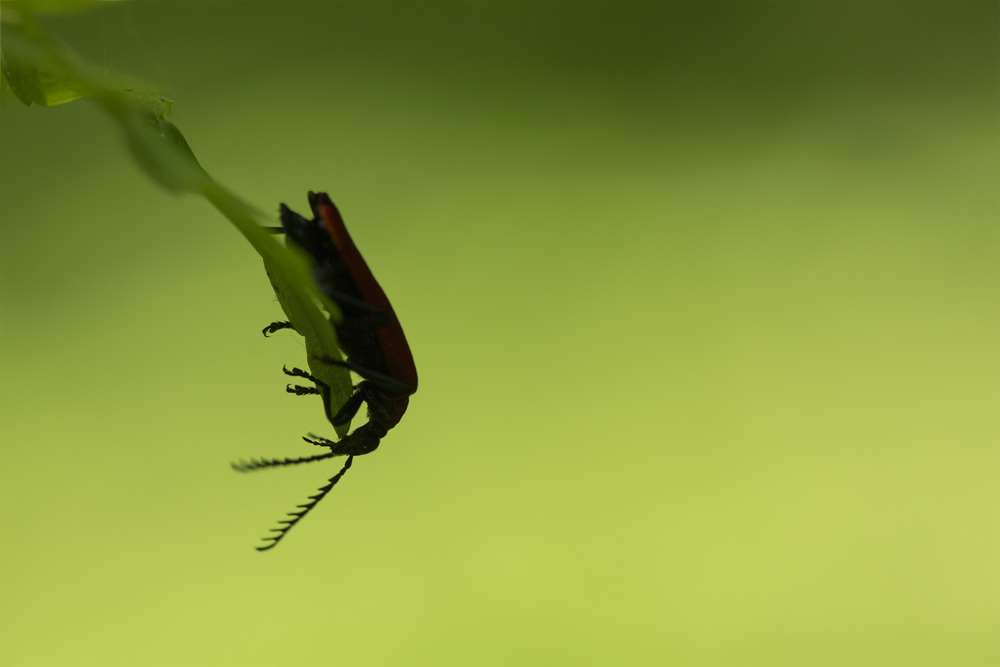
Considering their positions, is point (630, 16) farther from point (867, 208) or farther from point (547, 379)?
point (547, 379)

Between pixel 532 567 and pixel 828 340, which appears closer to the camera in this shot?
pixel 532 567

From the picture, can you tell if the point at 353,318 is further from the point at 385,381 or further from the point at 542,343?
the point at 542,343

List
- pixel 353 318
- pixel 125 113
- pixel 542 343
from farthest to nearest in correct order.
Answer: pixel 542 343 → pixel 353 318 → pixel 125 113

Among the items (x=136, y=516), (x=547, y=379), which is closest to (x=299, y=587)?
(x=136, y=516)

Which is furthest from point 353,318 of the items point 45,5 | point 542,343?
point 542,343

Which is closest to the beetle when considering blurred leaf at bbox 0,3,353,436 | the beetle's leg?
the beetle's leg

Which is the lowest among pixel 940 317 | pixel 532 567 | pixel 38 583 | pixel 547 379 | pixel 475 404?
pixel 38 583

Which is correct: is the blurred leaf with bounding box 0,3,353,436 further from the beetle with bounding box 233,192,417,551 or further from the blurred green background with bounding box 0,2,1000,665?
the blurred green background with bounding box 0,2,1000,665
